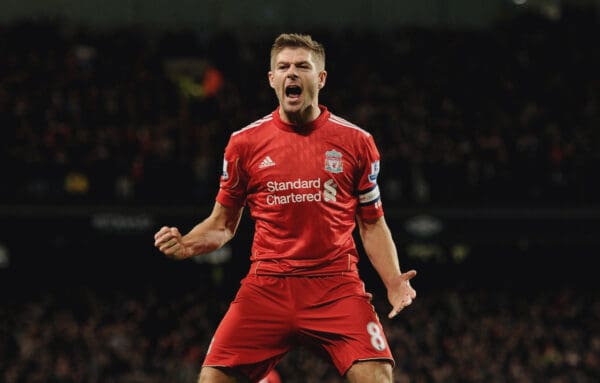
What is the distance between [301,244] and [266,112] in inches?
496

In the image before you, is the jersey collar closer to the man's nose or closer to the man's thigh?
the man's nose

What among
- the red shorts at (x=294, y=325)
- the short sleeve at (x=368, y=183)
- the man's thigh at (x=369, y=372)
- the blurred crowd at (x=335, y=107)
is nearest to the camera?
the man's thigh at (x=369, y=372)

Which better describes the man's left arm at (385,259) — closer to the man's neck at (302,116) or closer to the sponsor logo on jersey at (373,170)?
the sponsor logo on jersey at (373,170)

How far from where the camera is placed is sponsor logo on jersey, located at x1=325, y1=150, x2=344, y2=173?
15.8ft

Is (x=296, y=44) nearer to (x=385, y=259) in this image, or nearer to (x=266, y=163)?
(x=266, y=163)

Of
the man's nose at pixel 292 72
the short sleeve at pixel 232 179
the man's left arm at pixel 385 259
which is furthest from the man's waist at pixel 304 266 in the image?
the man's nose at pixel 292 72

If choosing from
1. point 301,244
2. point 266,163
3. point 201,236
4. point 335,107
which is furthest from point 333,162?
point 335,107

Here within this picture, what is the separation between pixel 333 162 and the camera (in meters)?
4.83

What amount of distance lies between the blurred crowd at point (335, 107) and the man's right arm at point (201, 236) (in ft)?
35.3

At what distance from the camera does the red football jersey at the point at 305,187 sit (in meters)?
4.78

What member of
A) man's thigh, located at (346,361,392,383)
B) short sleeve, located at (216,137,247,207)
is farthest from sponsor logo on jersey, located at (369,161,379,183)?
man's thigh, located at (346,361,392,383)

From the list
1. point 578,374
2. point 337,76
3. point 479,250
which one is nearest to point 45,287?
point 337,76

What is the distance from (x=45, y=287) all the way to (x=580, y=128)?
11410 millimetres

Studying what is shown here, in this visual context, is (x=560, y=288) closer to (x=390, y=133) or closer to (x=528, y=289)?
(x=528, y=289)
